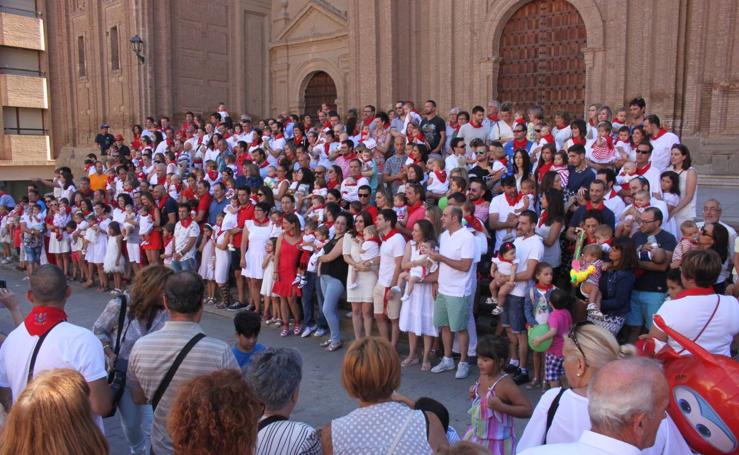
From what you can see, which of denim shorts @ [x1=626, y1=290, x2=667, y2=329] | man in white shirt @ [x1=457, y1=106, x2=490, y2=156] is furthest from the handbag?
man in white shirt @ [x1=457, y1=106, x2=490, y2=156]

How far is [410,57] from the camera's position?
1870 centimetres

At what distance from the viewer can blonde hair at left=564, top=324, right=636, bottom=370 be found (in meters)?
2.96

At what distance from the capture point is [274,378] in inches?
119

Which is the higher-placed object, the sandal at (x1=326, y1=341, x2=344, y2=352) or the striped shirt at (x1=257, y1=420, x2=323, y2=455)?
the striped shirt at (x1=257, y1=420, x2=323, y2=455)

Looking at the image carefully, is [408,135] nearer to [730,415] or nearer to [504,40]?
[504,40]

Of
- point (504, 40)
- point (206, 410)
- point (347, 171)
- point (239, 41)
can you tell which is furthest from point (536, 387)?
point (239, 41)

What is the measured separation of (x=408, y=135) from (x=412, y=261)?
4.65m

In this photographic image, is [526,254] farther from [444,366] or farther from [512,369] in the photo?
[444,366]

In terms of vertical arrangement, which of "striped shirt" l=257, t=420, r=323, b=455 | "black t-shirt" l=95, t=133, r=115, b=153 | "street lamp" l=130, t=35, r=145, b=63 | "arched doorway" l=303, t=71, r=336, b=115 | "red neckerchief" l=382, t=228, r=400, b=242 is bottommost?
"striped shirt" l=257, t=420, r=323, b=455

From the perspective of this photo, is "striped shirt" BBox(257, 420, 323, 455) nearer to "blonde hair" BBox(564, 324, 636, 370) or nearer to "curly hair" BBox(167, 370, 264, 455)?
"curly hair" BBox(167, 370, 264, 455)

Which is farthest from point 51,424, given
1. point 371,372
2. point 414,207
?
point 414,207

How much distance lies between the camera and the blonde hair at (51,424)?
80.8 inches

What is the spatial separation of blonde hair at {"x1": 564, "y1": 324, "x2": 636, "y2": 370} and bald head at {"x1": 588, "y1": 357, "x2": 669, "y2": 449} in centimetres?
68

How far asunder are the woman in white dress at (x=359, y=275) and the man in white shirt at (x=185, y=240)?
3881mm
